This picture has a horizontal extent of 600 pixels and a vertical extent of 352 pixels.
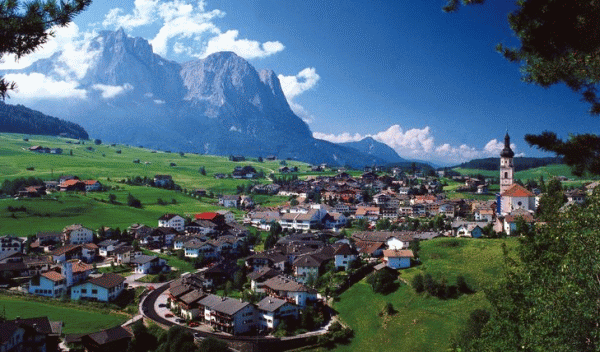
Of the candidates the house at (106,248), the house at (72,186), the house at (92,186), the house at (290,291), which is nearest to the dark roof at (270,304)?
the house at (290,291)

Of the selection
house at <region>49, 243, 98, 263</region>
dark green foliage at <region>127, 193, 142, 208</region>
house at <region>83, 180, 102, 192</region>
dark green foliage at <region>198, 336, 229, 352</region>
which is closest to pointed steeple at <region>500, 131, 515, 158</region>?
dark green foliage at <region>198, 336, 229, 352</region>

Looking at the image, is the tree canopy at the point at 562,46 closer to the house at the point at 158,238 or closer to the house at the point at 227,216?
the house at the point at 158,238

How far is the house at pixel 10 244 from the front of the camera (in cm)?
7981

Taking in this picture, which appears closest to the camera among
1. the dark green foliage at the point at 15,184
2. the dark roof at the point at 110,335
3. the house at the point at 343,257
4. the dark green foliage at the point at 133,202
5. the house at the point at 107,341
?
the house at the point at 107,341

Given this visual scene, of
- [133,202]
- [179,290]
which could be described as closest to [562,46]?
[179,290]

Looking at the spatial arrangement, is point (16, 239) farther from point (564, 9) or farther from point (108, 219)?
point (564, 9)

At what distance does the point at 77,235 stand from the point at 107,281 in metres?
32.0

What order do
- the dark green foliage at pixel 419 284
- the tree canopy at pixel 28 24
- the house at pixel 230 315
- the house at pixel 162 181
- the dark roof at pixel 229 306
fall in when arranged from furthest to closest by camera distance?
the house at pixel 162 181 → the dark green foliage at pixel 419 284 → the dark roof at pixel 229 306 → the house at pixel 230 315 → the tree canopy at pixel 28 24

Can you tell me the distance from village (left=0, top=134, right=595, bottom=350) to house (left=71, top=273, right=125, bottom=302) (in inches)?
5.2

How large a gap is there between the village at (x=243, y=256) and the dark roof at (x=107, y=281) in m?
0.15

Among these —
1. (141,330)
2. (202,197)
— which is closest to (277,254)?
(141,330)

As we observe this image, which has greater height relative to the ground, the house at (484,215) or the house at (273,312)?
the house at (484,215)

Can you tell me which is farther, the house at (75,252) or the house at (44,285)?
the house at (75,252)

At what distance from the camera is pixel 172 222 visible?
103250mm
